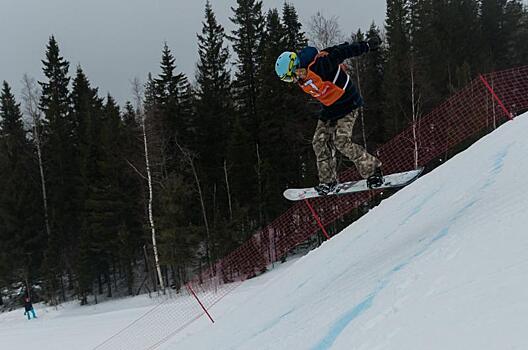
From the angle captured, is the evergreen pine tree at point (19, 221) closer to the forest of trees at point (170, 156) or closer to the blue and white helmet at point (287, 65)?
the forest of trees at point (170, 156)

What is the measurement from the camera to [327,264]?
5.60m

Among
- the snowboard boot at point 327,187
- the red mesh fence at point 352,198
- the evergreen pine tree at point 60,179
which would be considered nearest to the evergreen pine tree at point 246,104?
the red mesh fence at point 352,198

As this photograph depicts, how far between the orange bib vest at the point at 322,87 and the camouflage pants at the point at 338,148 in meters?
0.38

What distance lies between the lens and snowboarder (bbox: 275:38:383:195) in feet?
19.2

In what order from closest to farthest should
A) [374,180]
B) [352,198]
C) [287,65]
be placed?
[287,65] < [374,180] < [352,198]

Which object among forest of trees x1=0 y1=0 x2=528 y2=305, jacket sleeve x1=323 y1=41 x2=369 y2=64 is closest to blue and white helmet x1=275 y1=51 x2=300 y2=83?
jacket sleeve x1=323 y1=41 x2=369 y2=64

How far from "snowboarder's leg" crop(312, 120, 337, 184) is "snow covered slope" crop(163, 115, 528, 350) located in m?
0.99

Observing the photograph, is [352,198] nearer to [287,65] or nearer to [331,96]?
[331,96]

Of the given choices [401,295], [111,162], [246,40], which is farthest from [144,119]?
[401,295]

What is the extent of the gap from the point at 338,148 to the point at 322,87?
0.93 meters

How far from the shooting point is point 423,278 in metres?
2.73

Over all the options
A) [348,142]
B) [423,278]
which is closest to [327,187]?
[348,142]

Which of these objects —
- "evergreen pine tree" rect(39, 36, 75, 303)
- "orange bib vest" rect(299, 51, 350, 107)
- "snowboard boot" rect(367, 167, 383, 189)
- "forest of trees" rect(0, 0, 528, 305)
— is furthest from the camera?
"evergreen pine tree" rect(39, 36, 75, 303)

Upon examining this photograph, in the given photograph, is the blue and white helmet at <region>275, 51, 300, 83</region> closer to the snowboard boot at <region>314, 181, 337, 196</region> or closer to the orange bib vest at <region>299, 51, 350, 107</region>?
the orange bib vest at <region>299, 51, 350, 107</region>
